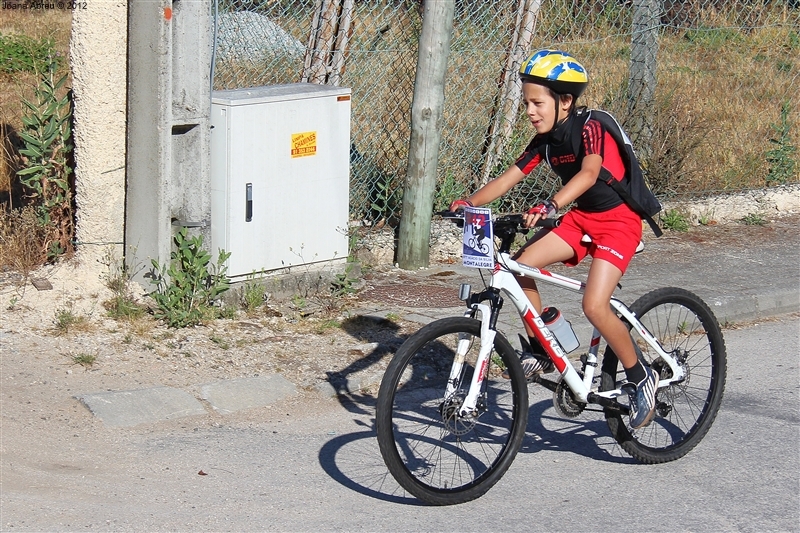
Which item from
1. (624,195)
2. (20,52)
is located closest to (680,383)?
(624,195)

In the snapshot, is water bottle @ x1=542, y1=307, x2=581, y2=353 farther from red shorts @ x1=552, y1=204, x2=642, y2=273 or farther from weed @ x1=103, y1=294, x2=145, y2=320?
weed @ x1=103, y1=294, x2=145, y2=320

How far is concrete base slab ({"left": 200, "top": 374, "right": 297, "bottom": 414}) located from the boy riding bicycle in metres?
1.54

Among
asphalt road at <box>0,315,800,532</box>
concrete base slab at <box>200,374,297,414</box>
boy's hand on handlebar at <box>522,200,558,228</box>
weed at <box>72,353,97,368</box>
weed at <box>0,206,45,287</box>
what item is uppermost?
boy's hand on handlebar at <box>522,200,558,228</box>

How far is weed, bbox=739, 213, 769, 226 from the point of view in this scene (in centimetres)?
963

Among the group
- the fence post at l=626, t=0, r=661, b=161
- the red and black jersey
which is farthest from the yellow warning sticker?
the fence post at l=626, t=0, r=661, b=161

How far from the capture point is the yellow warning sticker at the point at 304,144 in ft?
22.0

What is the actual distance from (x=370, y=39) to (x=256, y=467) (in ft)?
12.7

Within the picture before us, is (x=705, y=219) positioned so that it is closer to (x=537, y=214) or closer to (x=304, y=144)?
(x=304, y=144)

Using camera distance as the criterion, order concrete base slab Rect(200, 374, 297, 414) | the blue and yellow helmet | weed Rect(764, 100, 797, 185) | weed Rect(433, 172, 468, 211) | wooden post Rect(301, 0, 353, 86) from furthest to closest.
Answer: weed Rect(764, 100, 797, 185)
weed Rect(433, 172, 468, 211)
wooden post Rect(301, 0, 353, 86)
concrete base slab Rect(200, 374, 297, 414)
the blue and yellow helmet

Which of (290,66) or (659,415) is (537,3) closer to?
(290,66)

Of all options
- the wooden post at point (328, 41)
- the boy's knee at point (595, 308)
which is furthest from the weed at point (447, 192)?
the boy's knee at point (595, 308)

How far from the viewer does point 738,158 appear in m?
10.1

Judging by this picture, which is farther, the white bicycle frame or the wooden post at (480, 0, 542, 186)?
the wooden post at (480, 0, 542, 186)

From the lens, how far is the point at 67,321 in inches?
236
